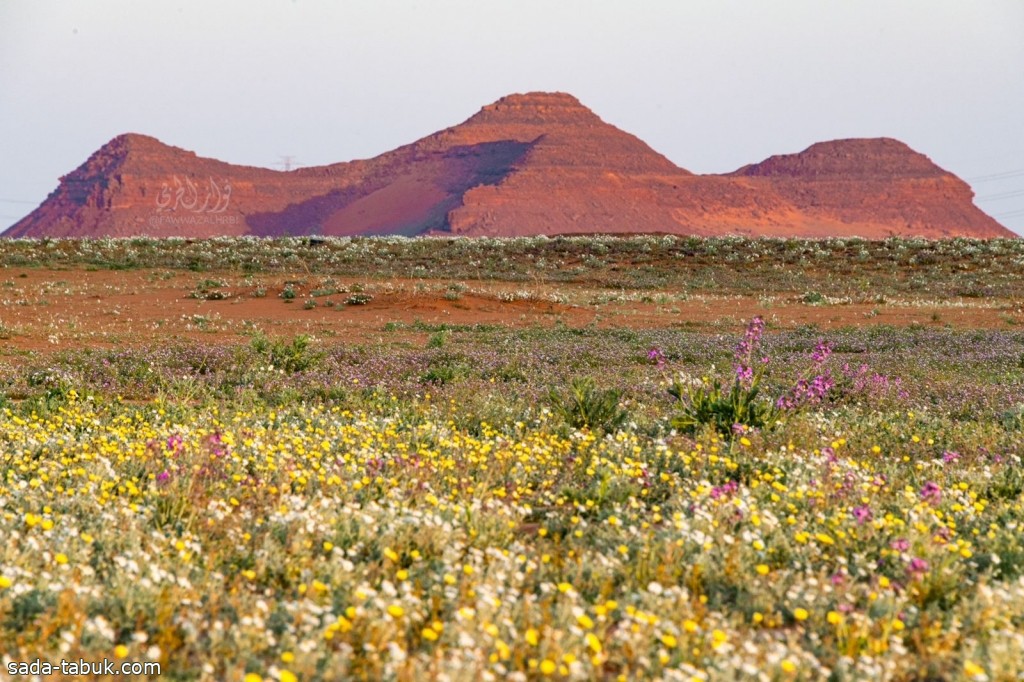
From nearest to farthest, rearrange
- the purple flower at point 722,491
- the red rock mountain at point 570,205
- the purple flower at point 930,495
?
the purple flower at point 722,491, the purple flower at point 930,495, the red rock mountain at point 570,205

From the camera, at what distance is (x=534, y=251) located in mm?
52969

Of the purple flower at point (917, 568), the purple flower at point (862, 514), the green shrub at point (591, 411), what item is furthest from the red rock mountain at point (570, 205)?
the purple flower at point (917, 568)

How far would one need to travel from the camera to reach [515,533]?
6332 millimetres

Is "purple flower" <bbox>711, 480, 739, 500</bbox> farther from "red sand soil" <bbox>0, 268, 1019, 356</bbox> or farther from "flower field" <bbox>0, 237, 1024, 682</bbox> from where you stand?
"red sand soil" <bbox>0, 268, 1019, 356</bbox>

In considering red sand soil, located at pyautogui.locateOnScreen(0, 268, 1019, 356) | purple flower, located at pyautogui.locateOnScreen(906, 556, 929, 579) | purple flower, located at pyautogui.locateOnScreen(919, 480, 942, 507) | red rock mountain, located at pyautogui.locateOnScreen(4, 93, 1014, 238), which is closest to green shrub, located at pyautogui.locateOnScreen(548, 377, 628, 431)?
purple flower, located at pyautogui.locateOnScreen(919, 480, 942, 507)

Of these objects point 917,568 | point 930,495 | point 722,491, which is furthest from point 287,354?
point 917,568

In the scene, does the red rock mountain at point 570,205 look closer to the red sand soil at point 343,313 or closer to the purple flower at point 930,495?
the red sand soil at point 343,313

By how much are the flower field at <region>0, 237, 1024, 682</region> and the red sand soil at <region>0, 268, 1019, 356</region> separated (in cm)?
1022

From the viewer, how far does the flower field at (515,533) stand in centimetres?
413

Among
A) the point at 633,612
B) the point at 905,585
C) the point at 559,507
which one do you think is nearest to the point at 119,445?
the point at 559,507

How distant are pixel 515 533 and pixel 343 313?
2164 centimetres

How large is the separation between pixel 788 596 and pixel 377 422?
566cm

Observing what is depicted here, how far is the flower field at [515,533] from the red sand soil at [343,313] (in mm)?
10222

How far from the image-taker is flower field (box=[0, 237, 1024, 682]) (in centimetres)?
413
